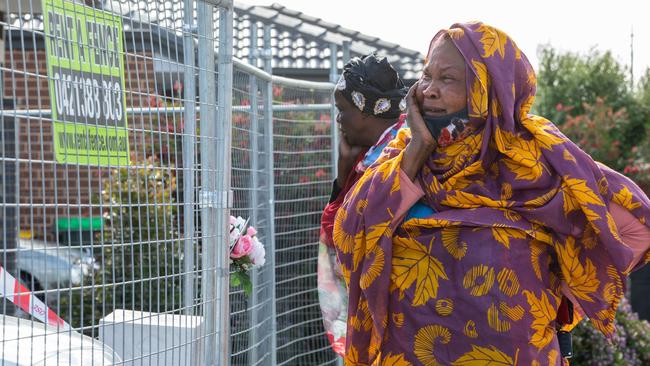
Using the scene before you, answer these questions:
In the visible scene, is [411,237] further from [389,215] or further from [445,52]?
[445,52]

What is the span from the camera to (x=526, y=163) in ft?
9.82

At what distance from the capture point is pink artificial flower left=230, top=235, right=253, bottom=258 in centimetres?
416

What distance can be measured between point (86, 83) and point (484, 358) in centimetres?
142

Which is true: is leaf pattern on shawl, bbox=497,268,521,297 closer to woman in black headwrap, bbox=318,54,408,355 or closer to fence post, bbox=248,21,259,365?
woman in black headwrap, bbox=318,54,408,355

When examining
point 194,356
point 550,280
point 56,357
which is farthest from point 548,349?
point 56,357

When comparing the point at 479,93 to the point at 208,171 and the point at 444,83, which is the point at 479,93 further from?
the point at 208,171

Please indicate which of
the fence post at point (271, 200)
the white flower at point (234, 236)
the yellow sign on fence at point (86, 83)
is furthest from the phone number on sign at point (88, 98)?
the fence post at point (271, 200)

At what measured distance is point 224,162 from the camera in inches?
144

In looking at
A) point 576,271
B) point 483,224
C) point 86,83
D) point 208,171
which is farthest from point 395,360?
point 86,83

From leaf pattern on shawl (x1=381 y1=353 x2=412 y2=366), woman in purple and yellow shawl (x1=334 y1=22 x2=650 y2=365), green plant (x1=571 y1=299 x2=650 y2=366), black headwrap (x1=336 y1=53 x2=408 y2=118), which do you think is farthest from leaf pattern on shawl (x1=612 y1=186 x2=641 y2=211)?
green plant (x1=571 y1=299 x2=650 y2=366)

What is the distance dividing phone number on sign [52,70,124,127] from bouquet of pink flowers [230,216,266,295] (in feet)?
3.94

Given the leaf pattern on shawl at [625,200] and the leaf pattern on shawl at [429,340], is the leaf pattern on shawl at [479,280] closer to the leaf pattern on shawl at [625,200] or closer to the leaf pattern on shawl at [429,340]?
the leaf pattern on shawl at [429,340]

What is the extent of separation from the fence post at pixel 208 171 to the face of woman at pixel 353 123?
0.74 metres

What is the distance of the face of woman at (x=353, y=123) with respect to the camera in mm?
4199
